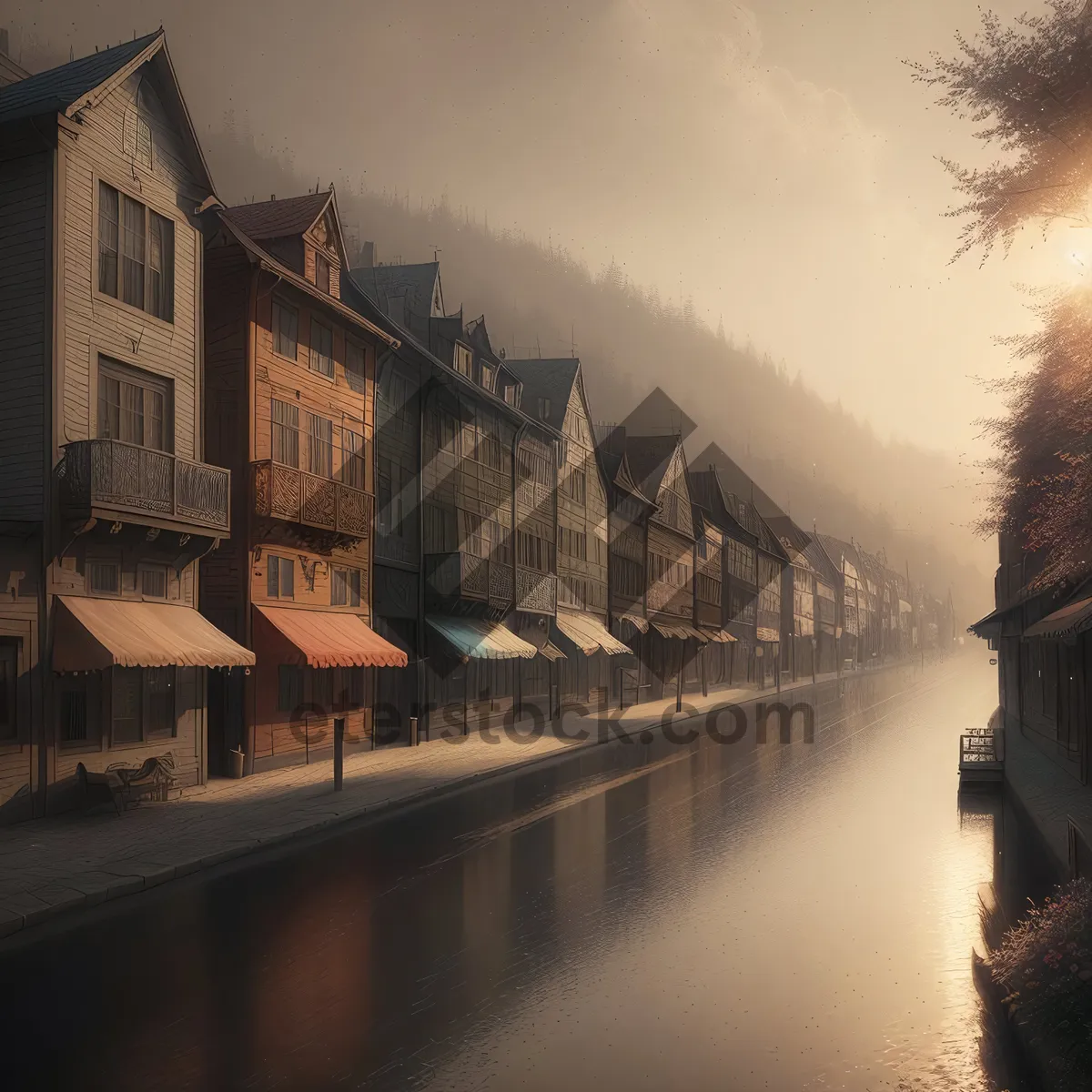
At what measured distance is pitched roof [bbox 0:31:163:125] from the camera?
19000 millimetres

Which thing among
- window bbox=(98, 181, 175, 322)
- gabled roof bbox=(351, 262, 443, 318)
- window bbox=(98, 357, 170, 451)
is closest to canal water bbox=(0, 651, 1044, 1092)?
window bbox=(98, 357, 170, 451)

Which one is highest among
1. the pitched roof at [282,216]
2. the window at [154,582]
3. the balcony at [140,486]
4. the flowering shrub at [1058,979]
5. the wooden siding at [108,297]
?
the pitched roof at [282,216]

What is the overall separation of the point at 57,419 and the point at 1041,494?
72.8 ft

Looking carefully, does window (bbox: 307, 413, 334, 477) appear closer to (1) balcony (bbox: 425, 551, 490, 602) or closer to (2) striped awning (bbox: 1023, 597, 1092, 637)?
(1) balcony (bbox: 425, 551, 490, 602)

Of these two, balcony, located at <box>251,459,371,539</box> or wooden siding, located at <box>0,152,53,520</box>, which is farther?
balcony, located at <box>251,459,371,539</box>

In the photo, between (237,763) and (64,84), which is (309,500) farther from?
(64,84)

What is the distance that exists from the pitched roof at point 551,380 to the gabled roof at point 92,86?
26.4 metres

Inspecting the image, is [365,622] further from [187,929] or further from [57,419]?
[187,929]

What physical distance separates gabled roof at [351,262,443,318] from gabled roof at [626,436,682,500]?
2590 cm

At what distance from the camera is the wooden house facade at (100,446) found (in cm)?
1847

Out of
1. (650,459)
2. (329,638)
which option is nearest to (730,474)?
(650,459)

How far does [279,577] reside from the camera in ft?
87.2

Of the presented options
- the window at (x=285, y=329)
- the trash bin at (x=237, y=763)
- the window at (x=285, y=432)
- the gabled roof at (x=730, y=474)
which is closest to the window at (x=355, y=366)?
the window at (x=285, y=329)

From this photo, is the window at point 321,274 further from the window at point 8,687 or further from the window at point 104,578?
the window at point 8,687
